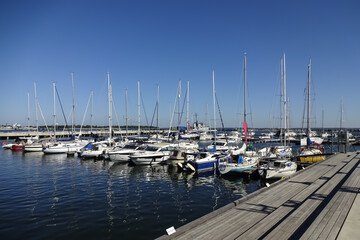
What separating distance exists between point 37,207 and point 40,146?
37574 mm

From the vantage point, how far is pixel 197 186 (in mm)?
20312

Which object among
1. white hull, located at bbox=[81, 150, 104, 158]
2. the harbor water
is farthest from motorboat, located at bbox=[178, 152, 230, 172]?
white hull, located at bbox=[81, 150, 104, 158]

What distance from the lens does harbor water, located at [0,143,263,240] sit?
1156 centimetres

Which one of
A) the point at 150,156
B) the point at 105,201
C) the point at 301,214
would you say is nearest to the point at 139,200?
the point at 105,201

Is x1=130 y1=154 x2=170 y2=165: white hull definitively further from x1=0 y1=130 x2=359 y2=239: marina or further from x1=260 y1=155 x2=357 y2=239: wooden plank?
x1=260 y1=155 x2=357 y2=239: wooden plank

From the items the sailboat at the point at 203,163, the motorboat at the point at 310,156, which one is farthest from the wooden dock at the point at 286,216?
the motorboat at the point at 310,156

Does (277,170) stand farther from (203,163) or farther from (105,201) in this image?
(105,201)

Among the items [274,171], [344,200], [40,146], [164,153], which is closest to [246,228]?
[344,200]

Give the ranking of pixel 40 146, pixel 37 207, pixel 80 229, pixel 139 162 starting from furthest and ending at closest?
pixel 40 146 → pixel 139 162 → pixel 37 207 → pixel 80 229

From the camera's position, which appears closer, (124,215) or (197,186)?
(124,215)

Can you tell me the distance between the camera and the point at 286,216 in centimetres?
882

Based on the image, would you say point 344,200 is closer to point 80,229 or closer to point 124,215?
point 124,215

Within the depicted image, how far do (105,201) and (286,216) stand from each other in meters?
12.1

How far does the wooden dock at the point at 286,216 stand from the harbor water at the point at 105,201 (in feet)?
12.7
